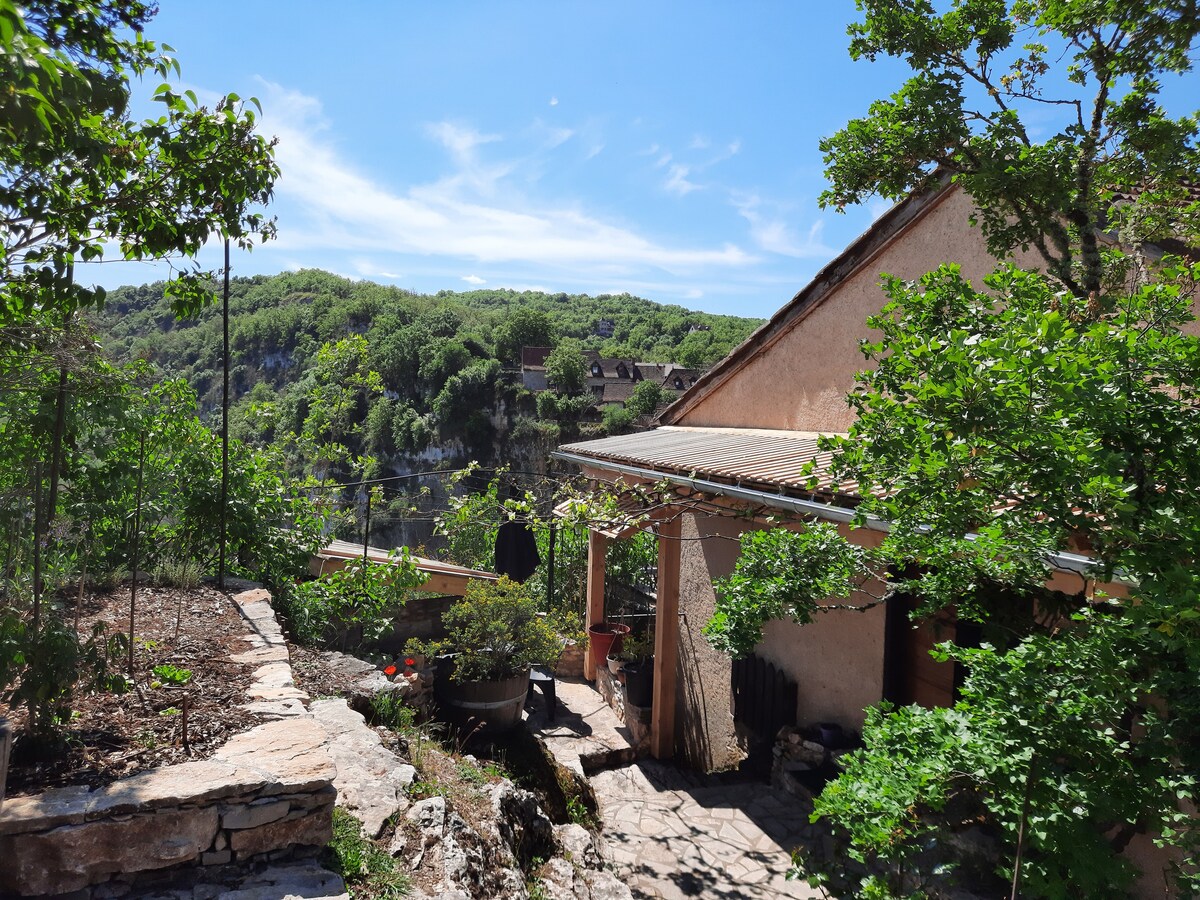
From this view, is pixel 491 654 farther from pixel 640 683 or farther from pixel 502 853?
pixel 502 853

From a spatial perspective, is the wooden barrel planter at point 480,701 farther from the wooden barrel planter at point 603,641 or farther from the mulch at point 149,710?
the wooden barrel planter at point 603,641

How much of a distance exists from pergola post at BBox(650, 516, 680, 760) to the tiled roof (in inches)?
41.9

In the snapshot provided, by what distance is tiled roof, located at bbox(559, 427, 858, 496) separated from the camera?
448 cm

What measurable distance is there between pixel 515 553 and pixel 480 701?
7.88ft

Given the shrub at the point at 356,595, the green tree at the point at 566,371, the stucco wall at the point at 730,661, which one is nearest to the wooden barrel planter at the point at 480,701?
the shrub at the point at 356,595

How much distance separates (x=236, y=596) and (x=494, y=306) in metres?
89.1

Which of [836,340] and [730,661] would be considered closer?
[836,340]

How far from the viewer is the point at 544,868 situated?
4.00m

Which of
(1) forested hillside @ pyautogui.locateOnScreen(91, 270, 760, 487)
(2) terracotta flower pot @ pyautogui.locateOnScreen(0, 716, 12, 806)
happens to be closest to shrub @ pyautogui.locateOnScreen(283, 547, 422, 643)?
(2) terracotta flower pot @ pyautogui.locateOnScreen(0, 716, 12, 806)

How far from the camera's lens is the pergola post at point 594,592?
951cm

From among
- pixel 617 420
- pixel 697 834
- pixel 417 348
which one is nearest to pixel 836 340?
pixel 697 834

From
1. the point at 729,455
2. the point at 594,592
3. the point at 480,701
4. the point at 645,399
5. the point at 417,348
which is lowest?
the point at 480,701

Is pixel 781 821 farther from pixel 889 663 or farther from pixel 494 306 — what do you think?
pixel 494 306

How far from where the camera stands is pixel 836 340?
6.51 metres
